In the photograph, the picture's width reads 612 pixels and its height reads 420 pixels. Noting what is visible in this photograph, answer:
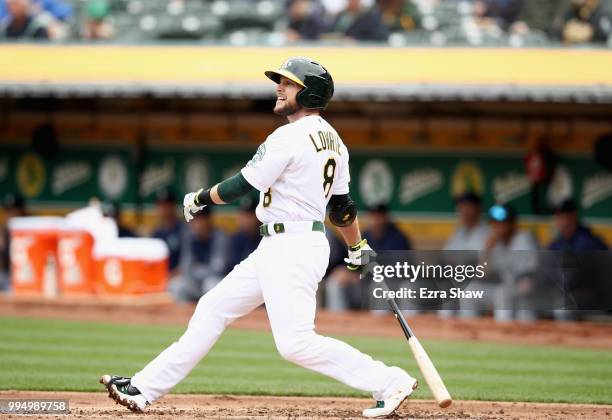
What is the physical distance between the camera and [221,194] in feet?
18.4

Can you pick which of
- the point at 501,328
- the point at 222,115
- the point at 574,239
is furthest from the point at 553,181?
the point at 222,115

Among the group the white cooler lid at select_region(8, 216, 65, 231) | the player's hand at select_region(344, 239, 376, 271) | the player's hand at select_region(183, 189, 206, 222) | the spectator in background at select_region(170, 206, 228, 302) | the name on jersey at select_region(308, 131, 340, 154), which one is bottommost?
the spectator in background at select_region(170, 206, 228, 302)

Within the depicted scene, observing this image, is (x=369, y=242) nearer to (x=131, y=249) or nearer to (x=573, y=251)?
(x=573, y=251)

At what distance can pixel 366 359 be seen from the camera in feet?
18.7

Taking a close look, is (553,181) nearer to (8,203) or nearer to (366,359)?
(8,203)

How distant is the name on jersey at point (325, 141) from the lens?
559 centimetres

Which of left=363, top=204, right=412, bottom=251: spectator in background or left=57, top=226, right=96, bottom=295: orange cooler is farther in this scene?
left=57, top=226, right=96, bottom=295: orange cooler

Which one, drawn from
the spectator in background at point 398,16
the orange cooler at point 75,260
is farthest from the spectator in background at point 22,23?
the spectator in background at point 398,16

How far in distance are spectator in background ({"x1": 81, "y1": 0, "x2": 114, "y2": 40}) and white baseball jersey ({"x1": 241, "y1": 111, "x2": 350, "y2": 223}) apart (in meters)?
8.11

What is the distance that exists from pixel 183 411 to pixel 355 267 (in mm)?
1156

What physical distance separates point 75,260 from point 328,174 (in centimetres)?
716

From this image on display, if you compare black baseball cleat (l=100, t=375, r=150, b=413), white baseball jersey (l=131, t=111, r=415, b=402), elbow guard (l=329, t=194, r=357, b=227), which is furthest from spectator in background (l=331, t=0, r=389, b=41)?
black baseball cleat (l=100, t=375, r=150, b=413)

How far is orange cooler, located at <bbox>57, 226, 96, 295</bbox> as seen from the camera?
12.4 m

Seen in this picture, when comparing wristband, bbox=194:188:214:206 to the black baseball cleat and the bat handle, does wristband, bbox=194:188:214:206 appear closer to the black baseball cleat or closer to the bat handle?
the black baseball cleat
